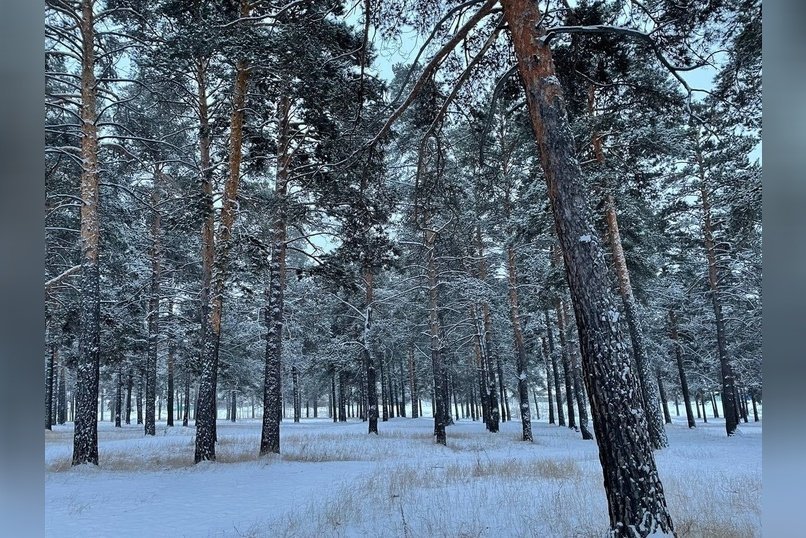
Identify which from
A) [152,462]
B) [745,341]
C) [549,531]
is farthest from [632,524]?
[745,341]

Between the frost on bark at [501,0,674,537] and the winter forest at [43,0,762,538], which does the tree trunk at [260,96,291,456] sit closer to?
the winter forest at [43,0,762,538]

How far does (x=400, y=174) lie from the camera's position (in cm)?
1755

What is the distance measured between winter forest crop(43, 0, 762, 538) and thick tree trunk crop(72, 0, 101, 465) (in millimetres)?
49

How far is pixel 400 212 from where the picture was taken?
Answer: 1336cm

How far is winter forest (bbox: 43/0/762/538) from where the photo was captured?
502 cm

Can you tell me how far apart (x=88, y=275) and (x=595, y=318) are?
1114 centimetres

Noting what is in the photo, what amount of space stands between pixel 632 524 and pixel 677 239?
67.0 feet

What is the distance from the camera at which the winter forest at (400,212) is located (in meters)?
5.02

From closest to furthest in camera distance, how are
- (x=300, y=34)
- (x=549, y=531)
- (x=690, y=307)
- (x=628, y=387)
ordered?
(x=628, y=387) → (x=549, y=531) → (x=300, y=34) → (x=690, y=307)

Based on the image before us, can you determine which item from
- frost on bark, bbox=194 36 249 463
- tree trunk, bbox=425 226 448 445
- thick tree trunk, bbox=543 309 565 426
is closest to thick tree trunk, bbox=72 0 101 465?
frost on bark, bbox=194 36 249 463

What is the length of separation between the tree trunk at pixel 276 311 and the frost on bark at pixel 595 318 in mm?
8433
